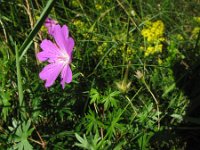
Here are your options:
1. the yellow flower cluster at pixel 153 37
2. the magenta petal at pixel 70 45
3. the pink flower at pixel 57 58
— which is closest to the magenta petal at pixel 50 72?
the pink flower at pixel 57 58

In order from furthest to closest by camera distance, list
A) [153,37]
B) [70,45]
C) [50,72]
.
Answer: [153,37], [50,72], [70,45]

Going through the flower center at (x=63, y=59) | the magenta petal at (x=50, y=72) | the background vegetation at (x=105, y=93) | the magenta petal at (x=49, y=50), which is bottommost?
the background vegetation at (x=105, y=93)

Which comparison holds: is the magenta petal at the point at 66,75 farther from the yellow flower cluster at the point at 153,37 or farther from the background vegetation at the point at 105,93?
the yellow flower cluster at the point at 153,37

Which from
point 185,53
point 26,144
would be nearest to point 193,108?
point 185,53

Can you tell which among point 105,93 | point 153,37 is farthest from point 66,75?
point 153,37

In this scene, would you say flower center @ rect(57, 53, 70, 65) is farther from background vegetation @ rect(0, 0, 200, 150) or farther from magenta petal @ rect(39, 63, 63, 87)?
background vegetation @ rect(0, 0, 200, 150)

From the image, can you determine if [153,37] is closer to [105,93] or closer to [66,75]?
[105,93]

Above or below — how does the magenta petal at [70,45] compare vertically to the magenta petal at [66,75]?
above
